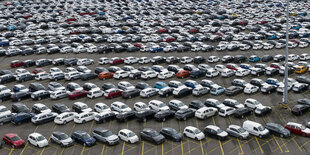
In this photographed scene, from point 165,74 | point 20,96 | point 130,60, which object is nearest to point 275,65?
point 165,74

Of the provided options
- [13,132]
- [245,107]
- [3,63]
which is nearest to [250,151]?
[245,107]

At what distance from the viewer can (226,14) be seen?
128 meters

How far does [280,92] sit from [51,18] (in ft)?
276

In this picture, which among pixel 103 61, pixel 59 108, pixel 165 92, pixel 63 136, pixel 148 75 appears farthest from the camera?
pixel 103 61

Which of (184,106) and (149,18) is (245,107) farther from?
(149,18)

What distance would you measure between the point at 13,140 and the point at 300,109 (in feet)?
A: 124

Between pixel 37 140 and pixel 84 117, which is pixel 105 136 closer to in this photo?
pixel 84 117

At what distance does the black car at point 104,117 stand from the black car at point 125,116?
3.52 feet

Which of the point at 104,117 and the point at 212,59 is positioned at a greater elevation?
the point at 212,59

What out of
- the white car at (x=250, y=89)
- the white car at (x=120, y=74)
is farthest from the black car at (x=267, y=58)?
the white car at (x=120, y=74)

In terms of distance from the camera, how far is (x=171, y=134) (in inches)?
1705

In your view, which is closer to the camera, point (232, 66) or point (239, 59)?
point (232, 66)

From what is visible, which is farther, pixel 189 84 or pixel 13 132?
pixel 189 84

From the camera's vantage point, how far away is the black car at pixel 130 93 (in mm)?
57594
